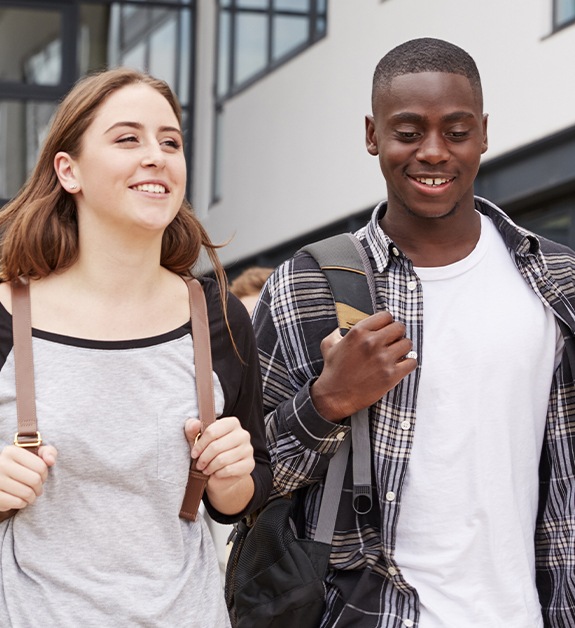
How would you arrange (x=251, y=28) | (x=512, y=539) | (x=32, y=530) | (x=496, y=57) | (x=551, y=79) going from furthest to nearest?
(x=251, y=28)
(x=496, y=57)
(x=551, y=79)
(x=512, y=539)
(x=32, y=530)

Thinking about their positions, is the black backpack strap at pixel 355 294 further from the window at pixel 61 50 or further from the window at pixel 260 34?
the window at pixel 61 50

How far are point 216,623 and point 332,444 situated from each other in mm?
707

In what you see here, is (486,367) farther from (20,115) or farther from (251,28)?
(20,115)

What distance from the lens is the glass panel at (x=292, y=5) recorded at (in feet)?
51.5

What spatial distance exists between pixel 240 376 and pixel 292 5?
44.3 feet

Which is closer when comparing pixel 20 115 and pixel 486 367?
pixel 486 367

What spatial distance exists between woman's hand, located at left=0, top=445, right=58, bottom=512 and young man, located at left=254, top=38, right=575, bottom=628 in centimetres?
93

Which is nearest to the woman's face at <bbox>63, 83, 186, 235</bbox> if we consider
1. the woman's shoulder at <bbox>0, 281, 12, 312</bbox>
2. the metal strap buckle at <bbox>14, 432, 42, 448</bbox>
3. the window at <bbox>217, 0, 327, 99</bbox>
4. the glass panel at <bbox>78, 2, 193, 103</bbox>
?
the woman's shoulder at <bbox>0, 281, 12, 312</bbox>

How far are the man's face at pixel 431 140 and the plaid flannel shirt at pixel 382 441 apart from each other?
19cm

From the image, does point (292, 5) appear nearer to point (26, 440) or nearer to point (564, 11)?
point (564, 11)

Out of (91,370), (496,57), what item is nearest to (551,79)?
(496,57)

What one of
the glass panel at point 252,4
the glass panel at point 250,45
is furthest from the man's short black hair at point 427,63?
the glass panel at point 252,4

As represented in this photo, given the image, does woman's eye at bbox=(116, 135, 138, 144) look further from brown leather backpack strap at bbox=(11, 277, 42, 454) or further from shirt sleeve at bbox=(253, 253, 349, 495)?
shirt sleeve at bbox=(253, 253, 349, 495)

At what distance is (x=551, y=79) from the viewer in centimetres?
1077
